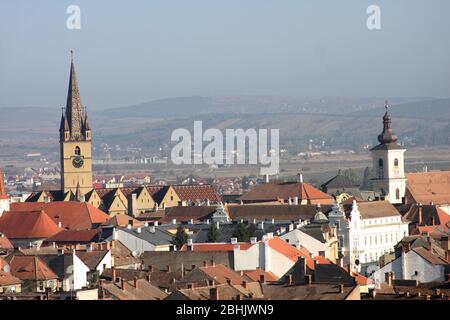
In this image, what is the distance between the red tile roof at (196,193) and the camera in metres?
115

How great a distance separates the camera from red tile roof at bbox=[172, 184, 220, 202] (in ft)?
376

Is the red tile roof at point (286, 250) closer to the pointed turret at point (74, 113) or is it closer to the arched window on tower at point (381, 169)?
the arched window on tower at point (381, 169)

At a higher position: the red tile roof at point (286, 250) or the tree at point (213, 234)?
the red tile roof at point (286, 250)

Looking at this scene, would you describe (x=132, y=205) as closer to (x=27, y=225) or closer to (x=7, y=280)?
(x=27, y=225)

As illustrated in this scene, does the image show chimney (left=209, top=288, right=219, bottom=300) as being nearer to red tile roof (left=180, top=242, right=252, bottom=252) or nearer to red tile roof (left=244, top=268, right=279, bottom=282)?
red tile roof (left=244, top=268, right=279, bottom=282)

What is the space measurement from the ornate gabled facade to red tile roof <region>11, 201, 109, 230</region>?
2361 cm

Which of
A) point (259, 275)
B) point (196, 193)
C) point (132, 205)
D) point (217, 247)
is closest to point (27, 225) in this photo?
point (132, 205)

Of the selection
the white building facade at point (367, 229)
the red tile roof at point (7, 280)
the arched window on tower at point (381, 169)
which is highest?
the arched window on tower at point (381, 169)

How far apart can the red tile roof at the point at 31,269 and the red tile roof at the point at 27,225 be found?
84.9 feet

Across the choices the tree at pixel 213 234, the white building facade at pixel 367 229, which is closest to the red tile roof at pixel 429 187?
the white building facade at pixel 367 229

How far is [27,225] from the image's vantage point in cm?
8300

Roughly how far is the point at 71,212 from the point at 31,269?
133 feet

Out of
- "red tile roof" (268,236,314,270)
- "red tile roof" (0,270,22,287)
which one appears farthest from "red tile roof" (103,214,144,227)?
"red tile roof" (0,270,22,287)
